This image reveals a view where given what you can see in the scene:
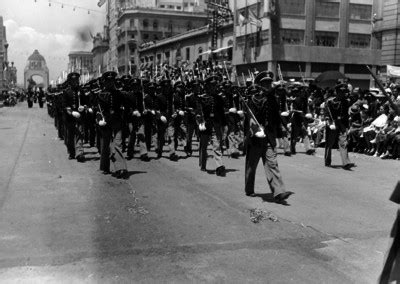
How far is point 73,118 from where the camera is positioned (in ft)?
42.9

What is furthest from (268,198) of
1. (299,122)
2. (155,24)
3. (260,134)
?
(155,24)

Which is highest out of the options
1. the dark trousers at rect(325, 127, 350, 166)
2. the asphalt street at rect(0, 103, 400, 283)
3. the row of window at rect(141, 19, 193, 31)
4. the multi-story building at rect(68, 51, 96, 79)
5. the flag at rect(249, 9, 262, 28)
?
the row of window at rect(141, 19, 193, 31)

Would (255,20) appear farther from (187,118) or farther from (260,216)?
(260,216)

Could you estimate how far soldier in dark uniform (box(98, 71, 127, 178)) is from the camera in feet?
33.4

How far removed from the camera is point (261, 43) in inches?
1793

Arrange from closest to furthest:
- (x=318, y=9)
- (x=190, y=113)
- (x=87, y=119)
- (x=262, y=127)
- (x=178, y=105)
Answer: (x=262, y=127) → (x=190, y=113) → (x=178, y=105) → (x=87, y=119) → (x=318, y=9)

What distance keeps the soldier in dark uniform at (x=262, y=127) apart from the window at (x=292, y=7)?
37715 millimetres

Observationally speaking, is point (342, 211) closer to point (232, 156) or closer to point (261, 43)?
point (232, 156)

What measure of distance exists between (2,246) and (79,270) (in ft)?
4.17

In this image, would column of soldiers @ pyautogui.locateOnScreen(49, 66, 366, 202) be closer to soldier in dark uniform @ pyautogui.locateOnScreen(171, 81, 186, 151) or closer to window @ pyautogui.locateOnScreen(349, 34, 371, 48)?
soldier in dark uniform @ pyautogui.locateOnScreen(171, 81, 186, 151)

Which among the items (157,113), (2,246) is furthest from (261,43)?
(2,246)

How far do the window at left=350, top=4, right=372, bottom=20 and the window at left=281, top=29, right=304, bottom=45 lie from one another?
228 inches

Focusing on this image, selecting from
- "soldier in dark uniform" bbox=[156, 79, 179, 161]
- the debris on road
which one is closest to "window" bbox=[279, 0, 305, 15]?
"soldier in dark uniform" bbox=[156, 79, 179, 161]

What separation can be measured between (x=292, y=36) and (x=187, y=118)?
107ft
